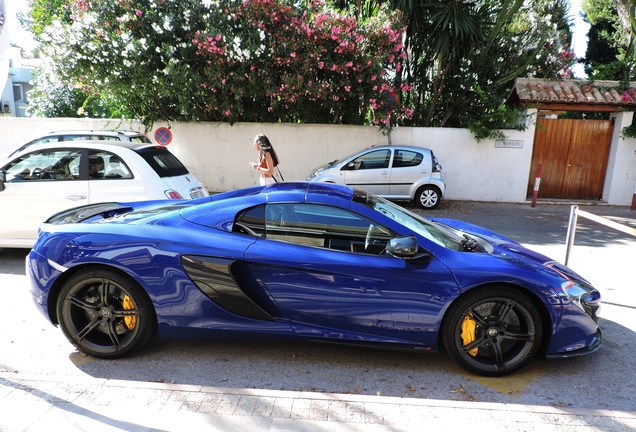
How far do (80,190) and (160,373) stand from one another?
3.50m

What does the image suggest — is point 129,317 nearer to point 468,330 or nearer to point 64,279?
point 64,279

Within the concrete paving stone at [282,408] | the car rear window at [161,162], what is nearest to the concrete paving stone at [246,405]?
the concrete paving stone at [282,408]

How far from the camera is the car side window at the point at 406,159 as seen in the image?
11031 millimetres

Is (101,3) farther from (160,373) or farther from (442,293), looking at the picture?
(442,293)

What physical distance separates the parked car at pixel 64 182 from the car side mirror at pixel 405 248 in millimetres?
3691

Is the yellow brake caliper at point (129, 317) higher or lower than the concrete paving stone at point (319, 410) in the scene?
higher

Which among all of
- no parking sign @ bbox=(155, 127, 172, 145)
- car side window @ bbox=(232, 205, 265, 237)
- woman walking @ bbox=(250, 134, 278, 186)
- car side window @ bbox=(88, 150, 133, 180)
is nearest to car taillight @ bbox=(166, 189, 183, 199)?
car side window @ bbox=(88, 150, 133, 180)

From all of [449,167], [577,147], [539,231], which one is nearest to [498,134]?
[449,167]

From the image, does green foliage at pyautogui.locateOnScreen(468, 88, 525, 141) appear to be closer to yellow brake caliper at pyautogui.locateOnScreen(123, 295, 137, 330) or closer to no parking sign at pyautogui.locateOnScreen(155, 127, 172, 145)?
no parking sign at pyautogui.locateOnScreen(155, 127, 172, 145)

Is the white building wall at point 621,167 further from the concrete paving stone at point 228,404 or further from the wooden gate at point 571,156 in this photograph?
the concrete paving stone at point 228,404

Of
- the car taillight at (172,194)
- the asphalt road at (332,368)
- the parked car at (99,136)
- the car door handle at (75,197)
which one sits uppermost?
the parked car at (99,136)

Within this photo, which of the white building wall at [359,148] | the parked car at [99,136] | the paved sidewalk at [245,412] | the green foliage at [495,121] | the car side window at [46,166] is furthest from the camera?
the white building wall at [359,148]

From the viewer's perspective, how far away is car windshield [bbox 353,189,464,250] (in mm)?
3646

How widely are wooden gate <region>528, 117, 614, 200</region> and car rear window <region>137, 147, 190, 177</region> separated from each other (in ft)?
32.7
